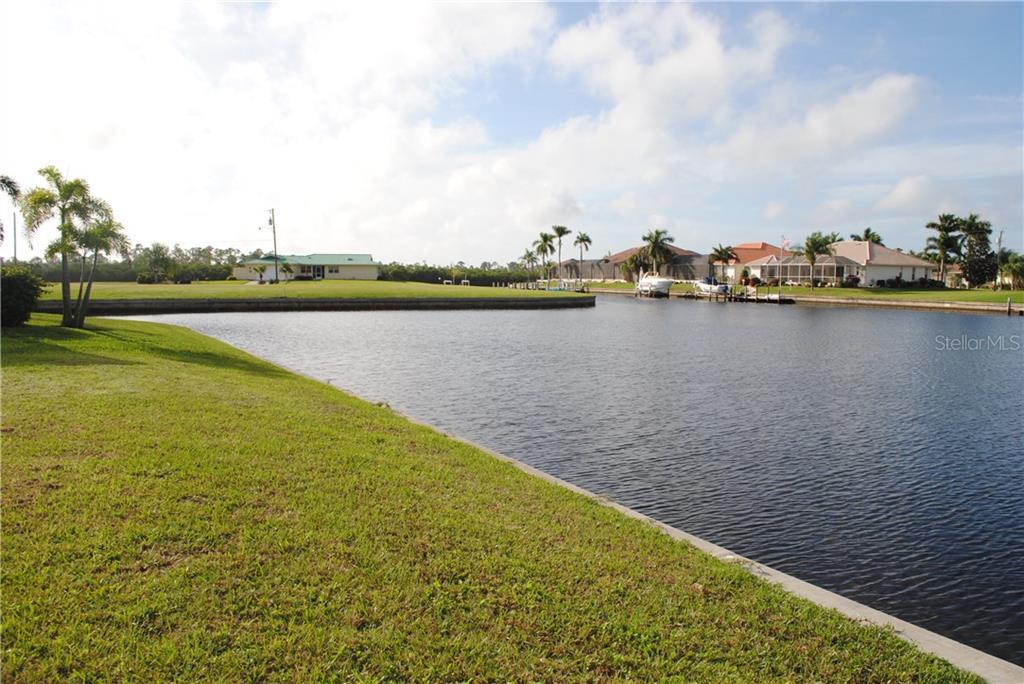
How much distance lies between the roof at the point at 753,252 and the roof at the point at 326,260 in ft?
205

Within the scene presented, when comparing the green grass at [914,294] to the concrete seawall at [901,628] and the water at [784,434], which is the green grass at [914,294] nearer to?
the water at [784,434]

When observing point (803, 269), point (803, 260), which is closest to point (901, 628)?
point (803, 269)

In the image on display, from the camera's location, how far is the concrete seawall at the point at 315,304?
52625 mm

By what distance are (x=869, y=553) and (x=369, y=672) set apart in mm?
7322

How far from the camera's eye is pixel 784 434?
Answer: 623 inches

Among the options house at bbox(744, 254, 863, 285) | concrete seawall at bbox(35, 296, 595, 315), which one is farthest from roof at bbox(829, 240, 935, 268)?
concrete seawall at bbox(35, 296, 595, 315)

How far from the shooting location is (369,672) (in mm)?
4711

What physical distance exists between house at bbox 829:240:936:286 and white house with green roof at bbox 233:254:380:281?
7177 cm

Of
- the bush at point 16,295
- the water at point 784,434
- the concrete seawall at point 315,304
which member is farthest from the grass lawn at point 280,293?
the bush at point 16,295

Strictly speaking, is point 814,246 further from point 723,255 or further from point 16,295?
point 16,295

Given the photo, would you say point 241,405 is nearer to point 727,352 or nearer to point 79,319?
point 79,319

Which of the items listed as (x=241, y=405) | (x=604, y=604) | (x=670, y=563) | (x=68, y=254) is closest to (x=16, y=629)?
(x=604, y=604)

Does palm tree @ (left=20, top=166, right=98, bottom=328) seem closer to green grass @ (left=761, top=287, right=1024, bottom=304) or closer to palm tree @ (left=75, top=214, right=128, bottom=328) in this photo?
palm tree @ (left=75, top=214, right=128, bottom=328)

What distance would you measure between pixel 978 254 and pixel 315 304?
3625 inches
